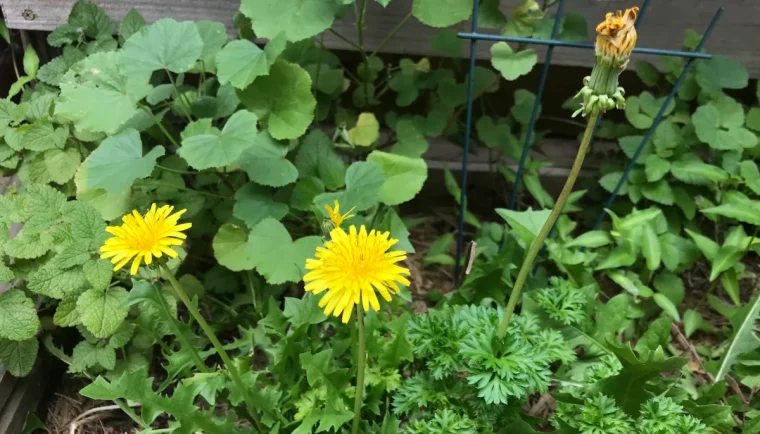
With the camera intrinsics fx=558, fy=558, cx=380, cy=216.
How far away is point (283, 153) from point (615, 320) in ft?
2.94

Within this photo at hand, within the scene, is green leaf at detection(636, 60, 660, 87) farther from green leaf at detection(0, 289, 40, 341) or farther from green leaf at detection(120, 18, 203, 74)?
green leaf at detection(0, 289, 40, 341)

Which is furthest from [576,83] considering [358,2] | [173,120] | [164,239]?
[164,239]

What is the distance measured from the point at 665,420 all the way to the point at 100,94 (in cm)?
135

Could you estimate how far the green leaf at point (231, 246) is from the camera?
1.37 m

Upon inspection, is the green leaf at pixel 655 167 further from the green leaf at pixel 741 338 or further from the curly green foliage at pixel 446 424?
the curly green foliage at pixel 446 424

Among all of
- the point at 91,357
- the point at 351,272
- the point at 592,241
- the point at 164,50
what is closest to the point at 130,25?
the point at 164,50

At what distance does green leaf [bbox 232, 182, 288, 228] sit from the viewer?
1331mm

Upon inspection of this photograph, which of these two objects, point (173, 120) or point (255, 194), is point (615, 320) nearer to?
point (255, 194)

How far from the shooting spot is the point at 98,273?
1174 millimetres

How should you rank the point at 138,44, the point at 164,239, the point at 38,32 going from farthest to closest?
the point at 38,32 < the point at 138,44 < the point at 164,239

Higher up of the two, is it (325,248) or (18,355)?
(325,248)

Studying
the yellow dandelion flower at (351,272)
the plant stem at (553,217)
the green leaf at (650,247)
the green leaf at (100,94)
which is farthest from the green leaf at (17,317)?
the green leaf at (650,247)

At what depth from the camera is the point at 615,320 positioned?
4.39 feet

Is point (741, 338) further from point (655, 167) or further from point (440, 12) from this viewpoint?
point (440, 12)
